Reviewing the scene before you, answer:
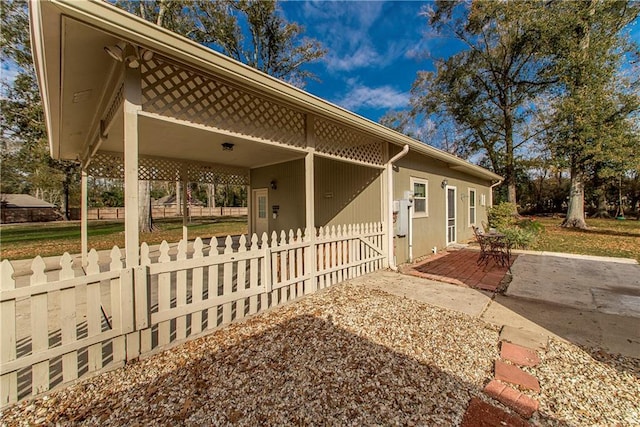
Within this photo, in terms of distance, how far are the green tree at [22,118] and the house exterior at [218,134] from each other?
10002mm

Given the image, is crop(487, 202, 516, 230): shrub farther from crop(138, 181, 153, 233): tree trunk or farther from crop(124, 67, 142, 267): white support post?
crop(138, 181, 153, 233): tree trunk

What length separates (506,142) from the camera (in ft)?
52.9

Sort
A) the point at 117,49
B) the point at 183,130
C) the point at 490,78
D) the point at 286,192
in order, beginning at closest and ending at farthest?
the point at 117,49 → the point at 183,130 → the point at 286,192 → the point at 490,78

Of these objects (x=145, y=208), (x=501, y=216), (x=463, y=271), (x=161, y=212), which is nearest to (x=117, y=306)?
(x=463, y=271)

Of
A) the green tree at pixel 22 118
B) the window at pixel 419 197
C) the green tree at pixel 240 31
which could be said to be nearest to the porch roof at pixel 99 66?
the window at pixel 419 197

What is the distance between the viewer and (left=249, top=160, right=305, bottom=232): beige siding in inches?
289

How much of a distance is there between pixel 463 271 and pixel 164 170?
7.75 meters

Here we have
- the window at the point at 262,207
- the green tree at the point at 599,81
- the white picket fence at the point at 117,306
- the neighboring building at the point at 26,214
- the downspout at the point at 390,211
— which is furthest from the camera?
the neighboring building at the point at 26,214

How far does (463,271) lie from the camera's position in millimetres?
5645

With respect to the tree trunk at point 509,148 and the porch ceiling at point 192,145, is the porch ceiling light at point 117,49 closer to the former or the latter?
the porch ceiling at point 192,145

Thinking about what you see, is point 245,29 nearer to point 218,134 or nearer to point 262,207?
point 262,207

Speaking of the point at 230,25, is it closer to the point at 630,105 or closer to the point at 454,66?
the point at 454,66

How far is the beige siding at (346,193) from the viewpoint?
19.6 feet

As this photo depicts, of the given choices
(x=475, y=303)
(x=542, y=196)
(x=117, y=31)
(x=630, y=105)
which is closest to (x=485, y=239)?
(x=475, y=303)
